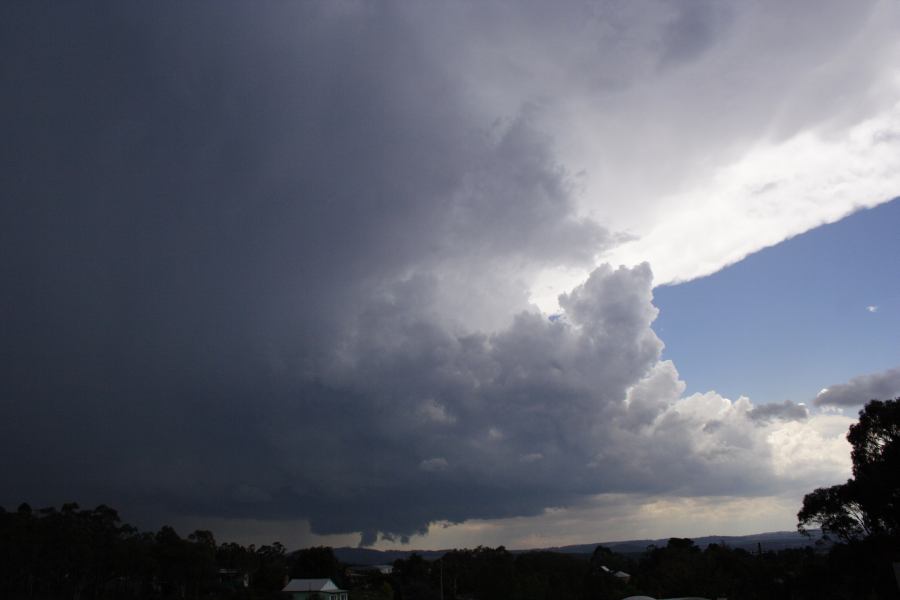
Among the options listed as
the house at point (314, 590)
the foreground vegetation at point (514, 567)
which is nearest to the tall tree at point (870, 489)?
the foreground vegetation at point (514, 567)

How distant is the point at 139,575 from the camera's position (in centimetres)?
8381

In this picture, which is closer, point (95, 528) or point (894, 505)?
point (894, 505)

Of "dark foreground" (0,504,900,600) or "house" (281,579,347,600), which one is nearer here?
"dark foreground" (0,504,900,600)

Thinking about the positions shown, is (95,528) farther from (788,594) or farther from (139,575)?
(788,594)

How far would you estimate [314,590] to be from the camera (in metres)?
85.4

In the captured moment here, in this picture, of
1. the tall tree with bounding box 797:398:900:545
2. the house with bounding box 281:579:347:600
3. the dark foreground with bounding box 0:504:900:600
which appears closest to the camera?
the tall tree with bounding box 797:398:900:545

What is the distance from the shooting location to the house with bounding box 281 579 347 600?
3310 inches

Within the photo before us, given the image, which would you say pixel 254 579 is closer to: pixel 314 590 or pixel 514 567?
pixel 314 590

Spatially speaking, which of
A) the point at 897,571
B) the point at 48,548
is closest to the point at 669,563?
the point at 897,571

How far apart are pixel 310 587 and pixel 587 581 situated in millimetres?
37643

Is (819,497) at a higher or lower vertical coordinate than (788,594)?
higher

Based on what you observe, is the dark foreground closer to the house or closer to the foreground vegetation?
the foreground vegetation

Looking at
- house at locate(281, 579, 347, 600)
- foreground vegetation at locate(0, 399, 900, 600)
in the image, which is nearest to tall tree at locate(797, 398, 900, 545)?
foreground vegetation at locate(0, 399, 900, 600)

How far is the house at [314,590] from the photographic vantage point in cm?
8406
